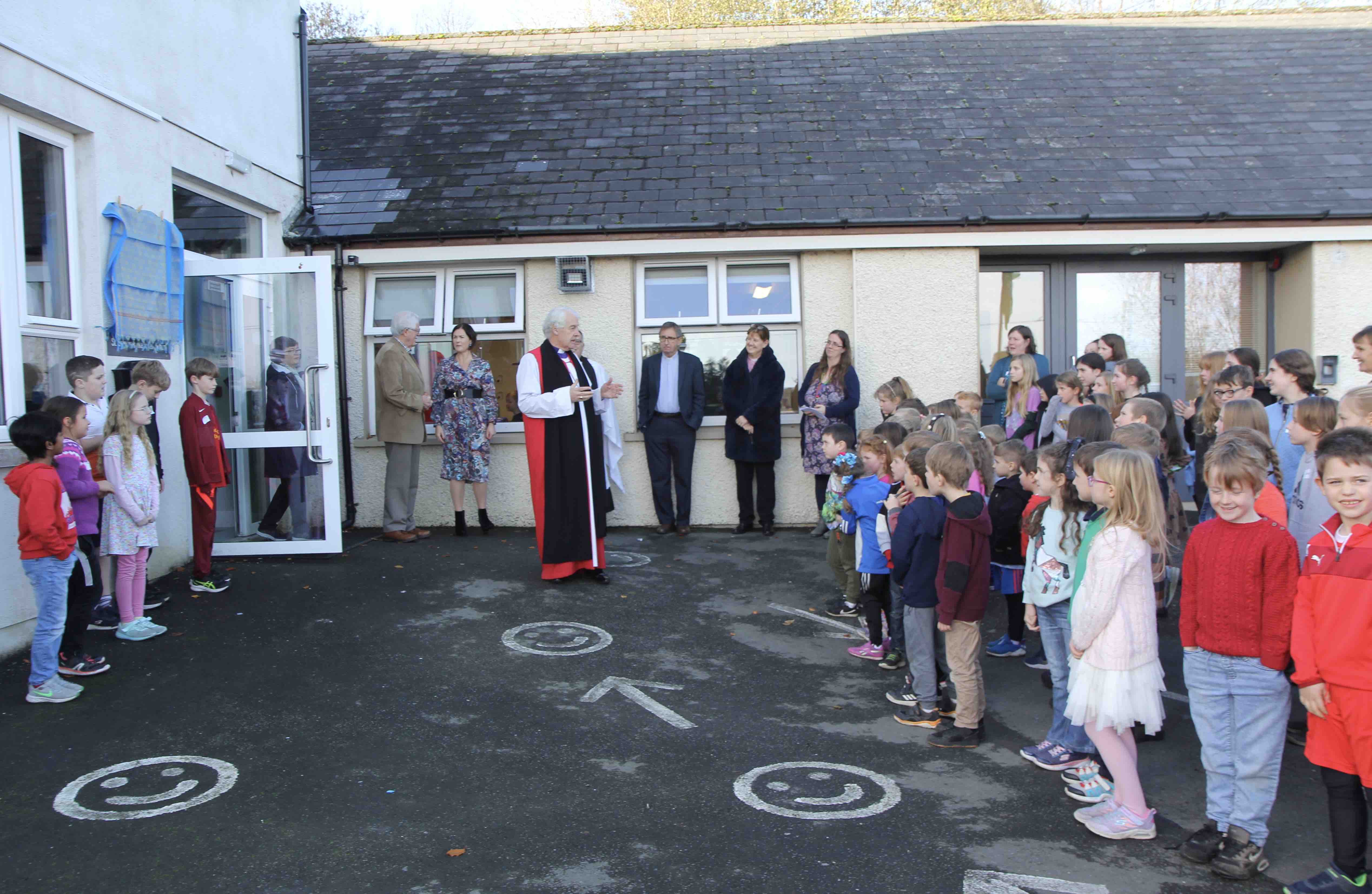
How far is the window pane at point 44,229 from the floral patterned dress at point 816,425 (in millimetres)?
5835

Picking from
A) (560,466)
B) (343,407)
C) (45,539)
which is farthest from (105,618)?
(343,407)

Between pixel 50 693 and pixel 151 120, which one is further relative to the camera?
pixel 151 120

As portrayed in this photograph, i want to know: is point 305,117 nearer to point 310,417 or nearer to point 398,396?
point 398,396

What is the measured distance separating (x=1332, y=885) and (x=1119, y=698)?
0.82 metres

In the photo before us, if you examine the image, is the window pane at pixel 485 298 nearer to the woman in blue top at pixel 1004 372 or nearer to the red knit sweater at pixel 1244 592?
the woman in blue top at pixel 1004 372

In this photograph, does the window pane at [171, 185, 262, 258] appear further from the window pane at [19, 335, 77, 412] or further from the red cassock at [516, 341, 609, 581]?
the red cassock at [516, 341, 609, 581]

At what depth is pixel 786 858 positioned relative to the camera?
3.50 metres

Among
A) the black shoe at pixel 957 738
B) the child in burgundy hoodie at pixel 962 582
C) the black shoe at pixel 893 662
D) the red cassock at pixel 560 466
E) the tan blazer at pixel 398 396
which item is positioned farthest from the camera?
the tan blazer at pixel 398 396

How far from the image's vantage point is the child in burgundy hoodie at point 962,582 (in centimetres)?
442

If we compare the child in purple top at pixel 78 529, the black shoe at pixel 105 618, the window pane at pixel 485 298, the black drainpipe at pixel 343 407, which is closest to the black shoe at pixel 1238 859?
the child in purple top at pixel 78 529

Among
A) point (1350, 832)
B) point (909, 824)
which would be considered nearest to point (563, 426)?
point (909, 824)

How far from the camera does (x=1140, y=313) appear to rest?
34.4ft

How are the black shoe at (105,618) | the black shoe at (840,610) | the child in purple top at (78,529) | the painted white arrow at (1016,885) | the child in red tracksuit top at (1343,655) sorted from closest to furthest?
the child in red tracksuit top at (1343,655), the painted white arrow at (1016,885), the child in purple top at (78,529), the black shoe at (105,618), the black shoe at (840,610)

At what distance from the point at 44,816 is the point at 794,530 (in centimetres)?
679
